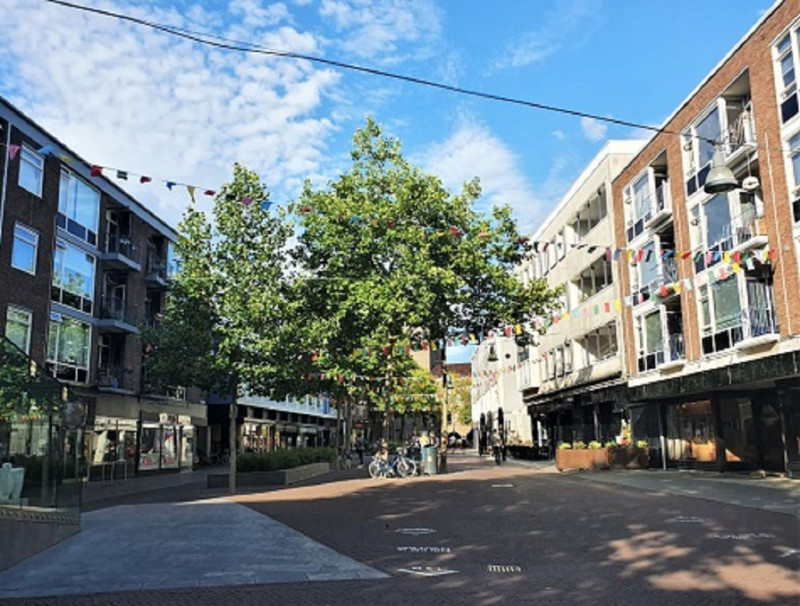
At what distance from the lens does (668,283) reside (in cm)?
2811

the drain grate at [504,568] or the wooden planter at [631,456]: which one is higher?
the wooden planter at [631,456]

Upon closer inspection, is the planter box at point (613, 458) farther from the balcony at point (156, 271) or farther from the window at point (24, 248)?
the balcony at point (156, 271)

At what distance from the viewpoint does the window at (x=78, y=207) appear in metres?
30.4

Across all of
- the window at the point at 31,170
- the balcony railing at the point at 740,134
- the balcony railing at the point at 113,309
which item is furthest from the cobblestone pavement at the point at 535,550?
the balcony railing at the point at 113,309

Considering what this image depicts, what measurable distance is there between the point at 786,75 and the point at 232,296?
18333 millimetres

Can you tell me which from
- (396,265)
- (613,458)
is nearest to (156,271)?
(396,265)

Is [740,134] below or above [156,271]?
above

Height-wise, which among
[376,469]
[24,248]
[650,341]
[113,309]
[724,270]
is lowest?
[376,469]

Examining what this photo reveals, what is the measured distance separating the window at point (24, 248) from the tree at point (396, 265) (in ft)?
33.2

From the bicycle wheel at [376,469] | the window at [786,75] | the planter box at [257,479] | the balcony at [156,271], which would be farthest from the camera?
the balcony at [156,271]

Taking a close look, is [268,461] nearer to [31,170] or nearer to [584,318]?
[31,170]

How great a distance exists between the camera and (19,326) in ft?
89.0

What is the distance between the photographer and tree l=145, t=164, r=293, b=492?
24.7m

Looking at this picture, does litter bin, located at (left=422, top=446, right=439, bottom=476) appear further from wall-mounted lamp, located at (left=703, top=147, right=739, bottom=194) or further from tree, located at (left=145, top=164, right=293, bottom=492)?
wall-mounted lamp, located at (left=703, top=147, right=739, bottom=194)
